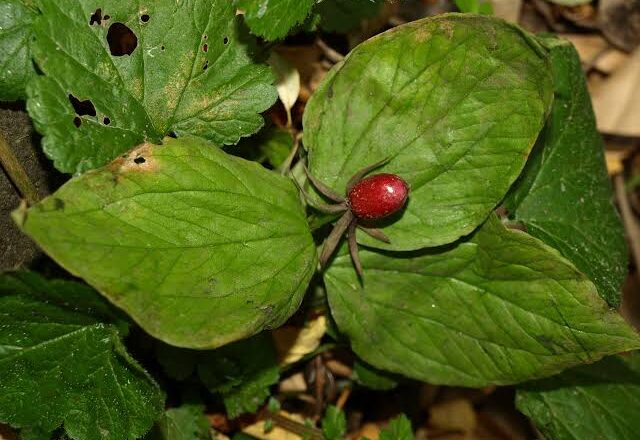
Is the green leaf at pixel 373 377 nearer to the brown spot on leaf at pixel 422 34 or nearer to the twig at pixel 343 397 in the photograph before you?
the twig at pixel 343 397

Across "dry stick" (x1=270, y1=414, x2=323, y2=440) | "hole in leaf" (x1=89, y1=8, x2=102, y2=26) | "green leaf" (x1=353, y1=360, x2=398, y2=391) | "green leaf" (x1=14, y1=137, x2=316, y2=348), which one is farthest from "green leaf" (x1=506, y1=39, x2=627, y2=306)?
"hole in leaf" (x1=89, y1=8, x2=102, y2=26)

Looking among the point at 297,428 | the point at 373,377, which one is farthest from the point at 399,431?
the point at 297,428

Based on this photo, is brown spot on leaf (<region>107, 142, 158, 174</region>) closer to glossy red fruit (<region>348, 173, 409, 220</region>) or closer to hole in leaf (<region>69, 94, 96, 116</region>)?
hole in leaf (<region>69, 94, 96, 116</region>)

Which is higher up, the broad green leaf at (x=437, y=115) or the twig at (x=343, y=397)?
the broad green leaf at (x=437, y=115)

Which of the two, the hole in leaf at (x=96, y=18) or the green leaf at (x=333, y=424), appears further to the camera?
the green leaf at (x=333, y=424)

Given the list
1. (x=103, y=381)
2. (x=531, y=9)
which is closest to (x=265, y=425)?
(x=103, y=381)

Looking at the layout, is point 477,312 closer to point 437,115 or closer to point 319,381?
point 437,115

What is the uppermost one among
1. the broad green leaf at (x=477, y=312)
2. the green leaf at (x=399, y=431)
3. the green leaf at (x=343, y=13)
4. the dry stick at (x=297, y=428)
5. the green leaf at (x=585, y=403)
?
the green leaf at (x=343, y=13)

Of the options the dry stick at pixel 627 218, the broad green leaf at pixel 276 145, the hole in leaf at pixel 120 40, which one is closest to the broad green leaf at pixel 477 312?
the broad green leaf at pixel 276 145
